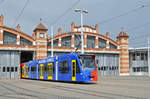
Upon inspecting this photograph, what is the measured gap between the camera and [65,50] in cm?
4584

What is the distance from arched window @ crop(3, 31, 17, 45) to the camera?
139 ft

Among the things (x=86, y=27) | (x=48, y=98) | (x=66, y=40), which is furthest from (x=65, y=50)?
(x=48, y=98)

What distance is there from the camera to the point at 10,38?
4278cm

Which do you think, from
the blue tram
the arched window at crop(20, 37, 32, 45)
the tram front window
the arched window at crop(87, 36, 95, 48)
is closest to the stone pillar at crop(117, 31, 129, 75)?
the arched window at crop(87, 36, 95, 48)

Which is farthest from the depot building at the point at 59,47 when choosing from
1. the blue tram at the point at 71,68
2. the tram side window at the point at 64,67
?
the tram side window at the point at 64,67

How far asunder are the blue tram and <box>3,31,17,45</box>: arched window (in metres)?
16.3

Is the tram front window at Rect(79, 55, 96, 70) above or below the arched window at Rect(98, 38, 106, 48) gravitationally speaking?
below

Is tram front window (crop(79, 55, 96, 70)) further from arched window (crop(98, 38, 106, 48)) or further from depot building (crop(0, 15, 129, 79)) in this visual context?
arched window (crop(98, 38, 106, 48))

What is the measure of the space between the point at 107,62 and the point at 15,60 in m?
20.7

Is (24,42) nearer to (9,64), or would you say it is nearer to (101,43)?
(9,64)

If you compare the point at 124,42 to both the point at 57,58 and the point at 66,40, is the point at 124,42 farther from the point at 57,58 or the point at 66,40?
the point at 57,58

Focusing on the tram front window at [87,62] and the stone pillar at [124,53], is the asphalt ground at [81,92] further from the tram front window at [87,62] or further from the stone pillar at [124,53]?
the stone pillar at [124,53]

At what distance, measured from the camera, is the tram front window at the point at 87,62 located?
62.2ft

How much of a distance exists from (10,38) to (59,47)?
390 inches
